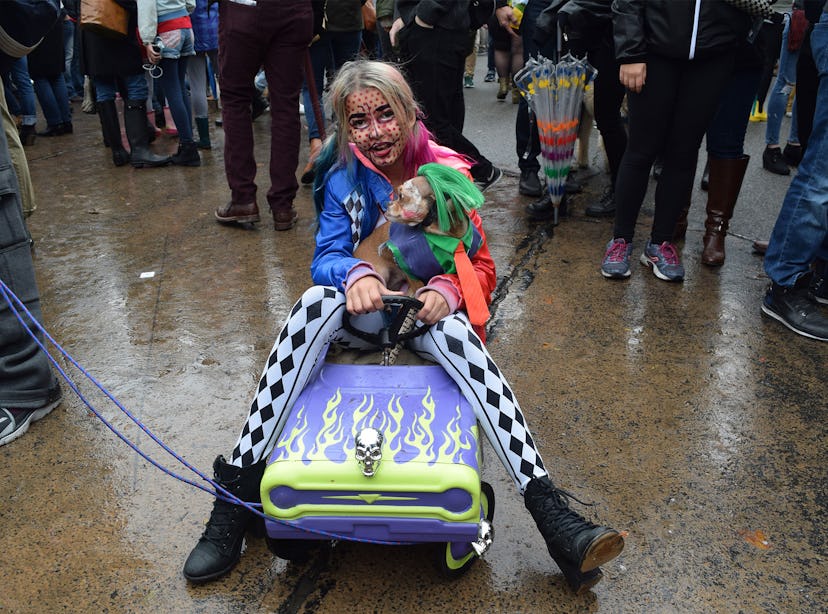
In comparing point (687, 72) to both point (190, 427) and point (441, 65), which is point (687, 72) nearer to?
point (441, 65)

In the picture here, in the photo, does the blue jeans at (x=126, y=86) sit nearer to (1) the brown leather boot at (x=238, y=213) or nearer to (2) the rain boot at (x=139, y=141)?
(2) the rain boot at (x=139, y=141)

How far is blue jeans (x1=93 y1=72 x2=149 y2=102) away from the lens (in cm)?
618

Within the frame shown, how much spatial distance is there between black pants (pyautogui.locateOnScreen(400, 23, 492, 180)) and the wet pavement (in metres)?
0.69

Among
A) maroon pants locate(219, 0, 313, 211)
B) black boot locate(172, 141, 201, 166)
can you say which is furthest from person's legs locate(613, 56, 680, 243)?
black boot locate(172, 141, 201, 166)

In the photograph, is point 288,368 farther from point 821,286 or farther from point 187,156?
point 187,156

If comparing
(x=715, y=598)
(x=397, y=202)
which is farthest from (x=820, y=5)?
(x=715, y=598)

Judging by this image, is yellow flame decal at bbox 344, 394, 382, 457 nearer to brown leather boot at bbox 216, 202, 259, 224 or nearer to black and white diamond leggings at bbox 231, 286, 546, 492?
black and white diamond leggings at bbox 231, 286, 546, 492

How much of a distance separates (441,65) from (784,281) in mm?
2387

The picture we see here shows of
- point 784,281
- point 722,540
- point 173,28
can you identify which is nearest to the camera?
point 722,540

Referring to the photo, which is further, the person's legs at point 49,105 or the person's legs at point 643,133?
the person's legs at point 49,105

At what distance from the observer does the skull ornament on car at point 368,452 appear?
6.06 ft

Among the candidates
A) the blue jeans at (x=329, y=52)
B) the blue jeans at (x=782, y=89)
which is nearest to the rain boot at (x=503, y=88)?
the blue jeans at (x=329, y=52)

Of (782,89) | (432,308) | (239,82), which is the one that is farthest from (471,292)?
(782,89)

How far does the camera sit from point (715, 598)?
2.04 metres
